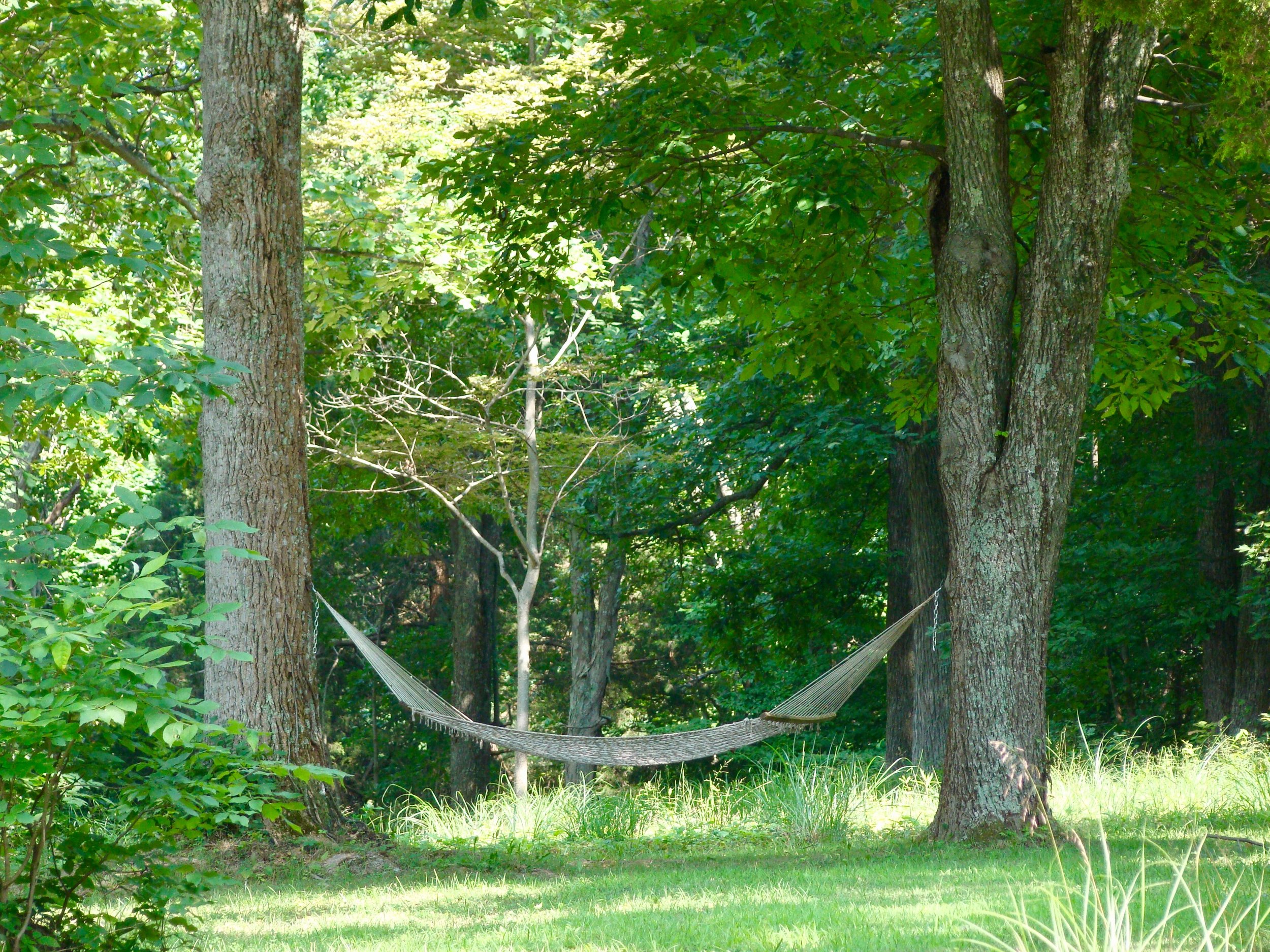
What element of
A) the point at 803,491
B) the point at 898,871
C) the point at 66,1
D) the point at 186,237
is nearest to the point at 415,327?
the point at 186,237

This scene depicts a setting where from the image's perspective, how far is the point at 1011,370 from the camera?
5.05m

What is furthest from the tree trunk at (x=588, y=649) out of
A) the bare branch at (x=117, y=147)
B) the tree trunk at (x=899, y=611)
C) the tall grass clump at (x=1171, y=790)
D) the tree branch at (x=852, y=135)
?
the tree branch at (x=852, y=135)

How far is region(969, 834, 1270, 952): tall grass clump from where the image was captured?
2.15 meters

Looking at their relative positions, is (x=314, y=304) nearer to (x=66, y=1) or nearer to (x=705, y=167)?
(x=66, y=1)

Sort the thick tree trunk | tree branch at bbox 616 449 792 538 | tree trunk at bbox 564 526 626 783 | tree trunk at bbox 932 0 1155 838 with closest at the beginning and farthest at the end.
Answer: tree trunk at bbox 932 0 1155 838, the thick tree trunk, tree branch at bbox 616 449 792 538, tree trunk at bbox 564 526 626 783

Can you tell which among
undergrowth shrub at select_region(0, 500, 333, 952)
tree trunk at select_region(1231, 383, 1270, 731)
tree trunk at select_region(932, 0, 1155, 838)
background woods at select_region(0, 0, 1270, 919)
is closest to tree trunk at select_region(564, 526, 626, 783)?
background woods at select_region(0, 0, 1270, 919)

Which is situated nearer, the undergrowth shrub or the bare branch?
the undergrowth shrub

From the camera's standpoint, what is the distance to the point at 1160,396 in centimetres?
653

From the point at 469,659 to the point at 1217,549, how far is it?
8855 mm

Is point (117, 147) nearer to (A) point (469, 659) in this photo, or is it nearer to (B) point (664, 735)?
(B) point (664, 735)

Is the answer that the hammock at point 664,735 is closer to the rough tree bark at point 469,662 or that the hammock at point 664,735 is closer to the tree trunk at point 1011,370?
the tree trunk at point 1011,370

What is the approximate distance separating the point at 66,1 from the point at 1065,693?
10268mm

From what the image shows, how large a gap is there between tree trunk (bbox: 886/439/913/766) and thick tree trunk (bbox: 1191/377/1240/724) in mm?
2258

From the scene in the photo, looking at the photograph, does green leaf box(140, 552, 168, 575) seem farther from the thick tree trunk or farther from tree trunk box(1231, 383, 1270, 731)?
the thick tree trunk
